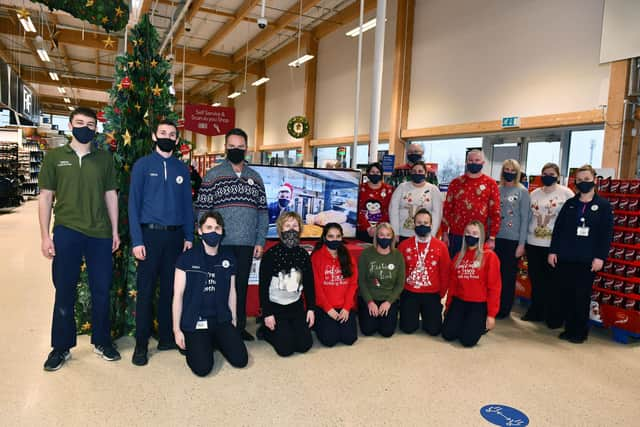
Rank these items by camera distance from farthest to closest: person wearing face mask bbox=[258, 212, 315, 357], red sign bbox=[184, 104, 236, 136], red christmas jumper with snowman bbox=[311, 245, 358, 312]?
red sign bbox=[184, 104, 236, 136] → red christmas jumper with snowman bbox=[311, 245, 358, 312] → person wearing face mask bbox=[258, 212, 315, 357]

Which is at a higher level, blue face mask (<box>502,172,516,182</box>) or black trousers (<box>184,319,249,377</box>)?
blue face mask (<box>502,172,516,182</box>)

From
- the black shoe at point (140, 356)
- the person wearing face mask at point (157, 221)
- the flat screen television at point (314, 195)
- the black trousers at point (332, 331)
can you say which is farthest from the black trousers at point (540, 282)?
the black shoe at point (140, 356)

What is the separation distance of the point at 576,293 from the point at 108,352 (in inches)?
154

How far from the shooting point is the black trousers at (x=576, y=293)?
396 cm

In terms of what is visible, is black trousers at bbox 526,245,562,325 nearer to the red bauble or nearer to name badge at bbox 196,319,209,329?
name badge at bbox 196,319,209,329

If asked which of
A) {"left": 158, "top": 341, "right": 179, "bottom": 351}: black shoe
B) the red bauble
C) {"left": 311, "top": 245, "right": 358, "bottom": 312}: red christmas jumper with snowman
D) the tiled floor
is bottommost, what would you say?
the tiled floor

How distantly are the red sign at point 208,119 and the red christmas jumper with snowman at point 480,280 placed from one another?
6.68 m

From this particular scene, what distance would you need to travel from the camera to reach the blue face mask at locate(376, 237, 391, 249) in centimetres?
391

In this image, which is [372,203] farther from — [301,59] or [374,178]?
[301,59]

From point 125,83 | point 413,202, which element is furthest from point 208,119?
point 413,202

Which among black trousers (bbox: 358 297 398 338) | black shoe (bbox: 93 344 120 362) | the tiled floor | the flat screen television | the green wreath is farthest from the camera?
the green wreath

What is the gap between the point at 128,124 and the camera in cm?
353

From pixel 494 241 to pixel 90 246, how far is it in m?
3.52

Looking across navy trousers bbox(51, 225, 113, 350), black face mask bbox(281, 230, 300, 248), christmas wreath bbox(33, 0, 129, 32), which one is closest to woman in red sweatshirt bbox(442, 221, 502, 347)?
black face mask bbox(281, 230, 300, 248)
